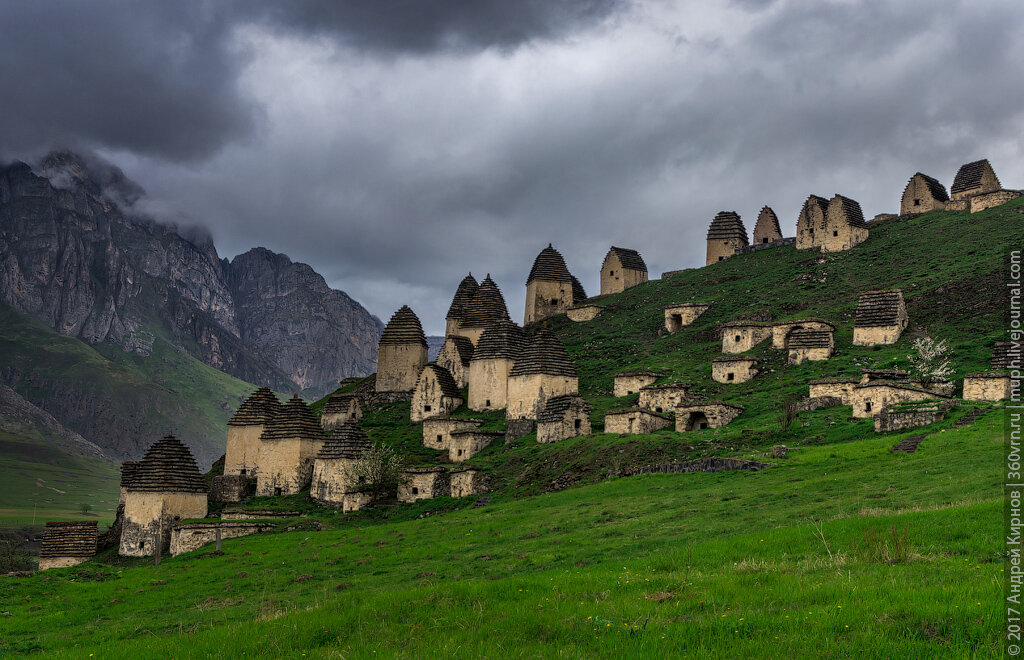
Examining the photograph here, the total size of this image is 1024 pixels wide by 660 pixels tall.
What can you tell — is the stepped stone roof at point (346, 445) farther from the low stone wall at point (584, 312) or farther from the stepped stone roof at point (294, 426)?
the low stone wall at point (584, 312)

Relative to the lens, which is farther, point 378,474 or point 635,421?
point 378,474

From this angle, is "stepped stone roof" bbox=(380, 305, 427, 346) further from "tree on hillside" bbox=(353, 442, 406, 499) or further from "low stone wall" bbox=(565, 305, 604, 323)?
"tree on hillside" bbox=(353, 442, 406, 499)

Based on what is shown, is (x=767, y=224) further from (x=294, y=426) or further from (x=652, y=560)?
(x=652, y=560)

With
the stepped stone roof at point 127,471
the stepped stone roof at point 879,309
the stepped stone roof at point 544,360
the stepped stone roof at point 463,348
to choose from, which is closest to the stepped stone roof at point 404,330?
the stepped stone roof at point 463,348

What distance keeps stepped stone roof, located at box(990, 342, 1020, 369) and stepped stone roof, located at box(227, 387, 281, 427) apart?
44949 mm

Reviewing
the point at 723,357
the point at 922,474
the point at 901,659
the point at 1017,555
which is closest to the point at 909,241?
the point at 723,357

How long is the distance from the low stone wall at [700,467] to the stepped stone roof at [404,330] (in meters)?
39.7

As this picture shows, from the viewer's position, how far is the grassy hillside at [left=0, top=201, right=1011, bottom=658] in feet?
42.0

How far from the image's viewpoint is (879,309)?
194 ft

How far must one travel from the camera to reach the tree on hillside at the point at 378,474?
52.1m

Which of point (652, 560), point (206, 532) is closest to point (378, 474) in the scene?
point (206, 532)

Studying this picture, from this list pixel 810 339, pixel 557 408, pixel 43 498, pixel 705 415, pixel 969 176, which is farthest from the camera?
pixel 43 498

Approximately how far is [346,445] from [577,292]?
48.7m

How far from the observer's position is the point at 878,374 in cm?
4778
